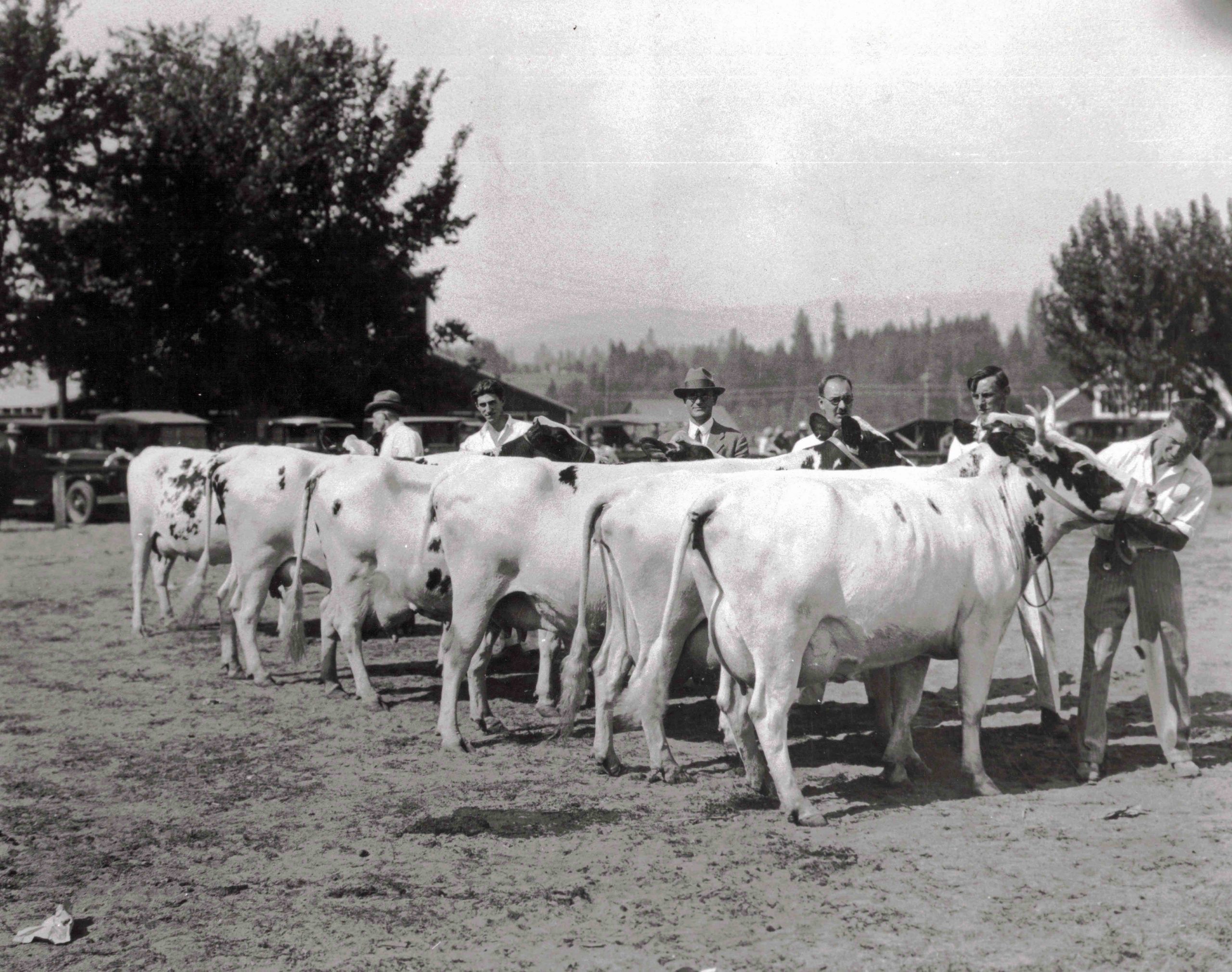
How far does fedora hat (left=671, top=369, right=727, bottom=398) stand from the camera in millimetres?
9086

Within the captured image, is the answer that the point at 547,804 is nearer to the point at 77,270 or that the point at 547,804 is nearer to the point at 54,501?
the point at 54,501

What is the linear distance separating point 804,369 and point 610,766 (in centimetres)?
8003

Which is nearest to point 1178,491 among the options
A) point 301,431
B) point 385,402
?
point 385,402

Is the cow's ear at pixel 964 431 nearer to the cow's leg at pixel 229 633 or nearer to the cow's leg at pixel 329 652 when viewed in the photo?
the cow's leg at pixel 329 652

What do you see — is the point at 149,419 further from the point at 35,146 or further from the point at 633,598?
the point at 633,598

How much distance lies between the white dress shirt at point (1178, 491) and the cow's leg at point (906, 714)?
134cm

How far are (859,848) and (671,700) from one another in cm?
394

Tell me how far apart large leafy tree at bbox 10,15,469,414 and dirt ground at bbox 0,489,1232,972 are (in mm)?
24963

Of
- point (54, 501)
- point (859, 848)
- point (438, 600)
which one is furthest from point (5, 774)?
point (54, 501)

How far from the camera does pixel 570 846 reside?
553 cm

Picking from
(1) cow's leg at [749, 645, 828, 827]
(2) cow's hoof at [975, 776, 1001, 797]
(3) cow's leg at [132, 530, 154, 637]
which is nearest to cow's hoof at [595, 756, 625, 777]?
(1) cow's leg at [749, 645, 828, 827]

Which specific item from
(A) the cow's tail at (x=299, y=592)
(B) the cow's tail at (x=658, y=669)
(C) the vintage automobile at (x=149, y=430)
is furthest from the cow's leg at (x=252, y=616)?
(C) the vintage automobile at (x=149, y=430)

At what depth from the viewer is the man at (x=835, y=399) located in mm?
7910

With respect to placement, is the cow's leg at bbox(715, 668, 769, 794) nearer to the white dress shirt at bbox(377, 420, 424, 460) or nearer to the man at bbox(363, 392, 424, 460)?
the man at bbox(363, 392, 424, 460)
